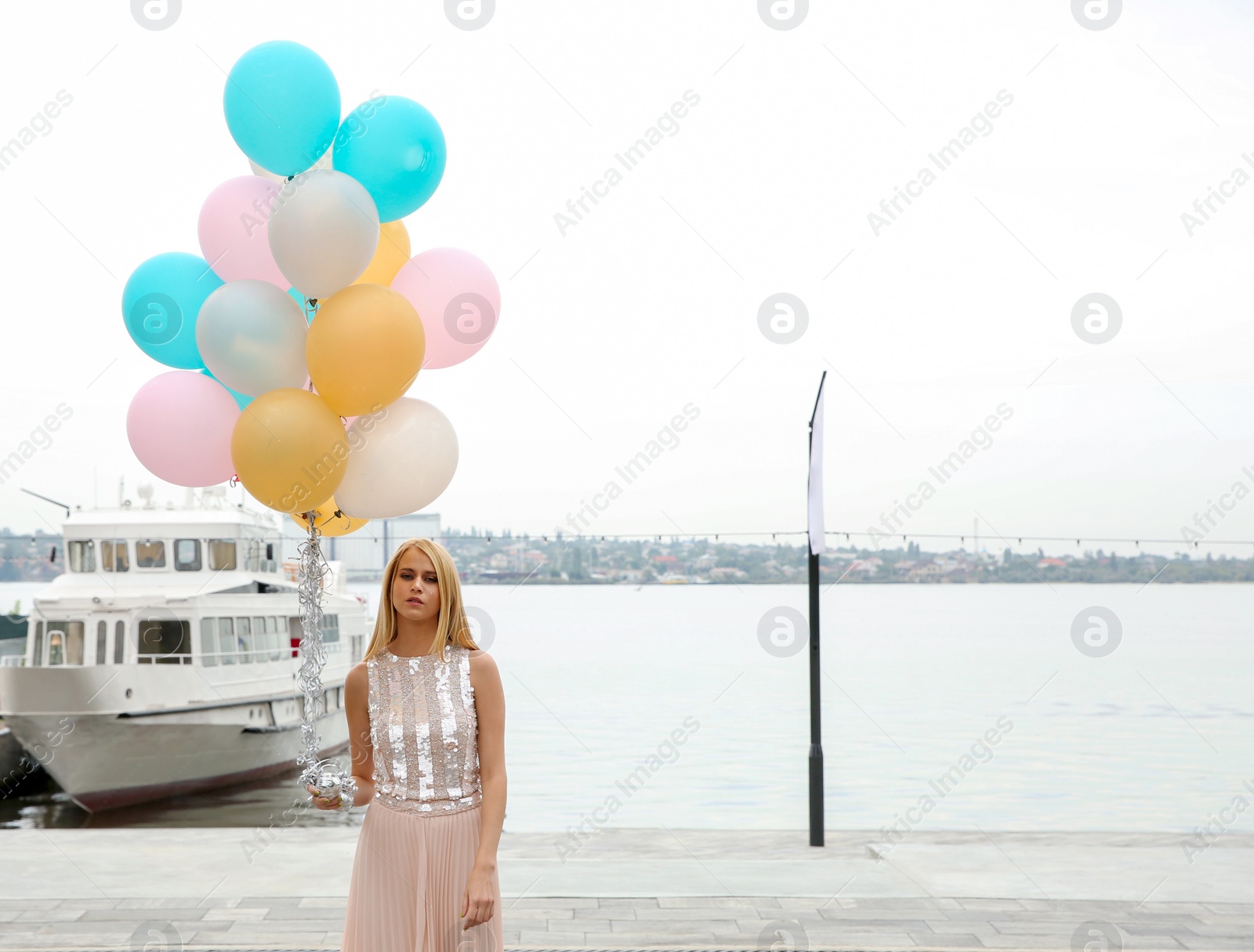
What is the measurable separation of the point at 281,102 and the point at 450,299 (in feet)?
3.01

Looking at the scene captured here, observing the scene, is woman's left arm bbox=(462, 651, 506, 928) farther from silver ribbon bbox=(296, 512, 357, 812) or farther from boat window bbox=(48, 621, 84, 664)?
boat window bbox=(48, 621, 84, 664)

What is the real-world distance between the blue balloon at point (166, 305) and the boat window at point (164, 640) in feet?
40.9

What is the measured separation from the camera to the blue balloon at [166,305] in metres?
4.24

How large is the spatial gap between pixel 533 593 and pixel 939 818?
167973 millimetres

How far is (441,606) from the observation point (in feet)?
10.5

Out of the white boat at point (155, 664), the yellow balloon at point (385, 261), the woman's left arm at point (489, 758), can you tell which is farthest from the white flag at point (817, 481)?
the white boat at point (155, 664)

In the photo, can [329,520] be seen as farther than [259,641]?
No

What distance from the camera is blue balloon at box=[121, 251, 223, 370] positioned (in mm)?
4242

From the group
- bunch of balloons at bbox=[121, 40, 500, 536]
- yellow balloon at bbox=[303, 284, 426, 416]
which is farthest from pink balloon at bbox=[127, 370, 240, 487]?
yellow balloon at bbox=[303, 284, 426, 416]

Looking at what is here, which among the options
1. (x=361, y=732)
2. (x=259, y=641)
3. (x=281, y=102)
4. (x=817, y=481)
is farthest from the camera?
(x=259, y=641)

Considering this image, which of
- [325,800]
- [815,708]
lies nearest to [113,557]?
[815,708]

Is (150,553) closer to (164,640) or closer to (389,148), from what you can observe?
(164,640)

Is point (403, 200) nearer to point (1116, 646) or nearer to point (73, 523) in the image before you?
point (73, 523)

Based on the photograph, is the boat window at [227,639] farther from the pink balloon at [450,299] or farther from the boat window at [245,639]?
the pink balloon at [450,299]
